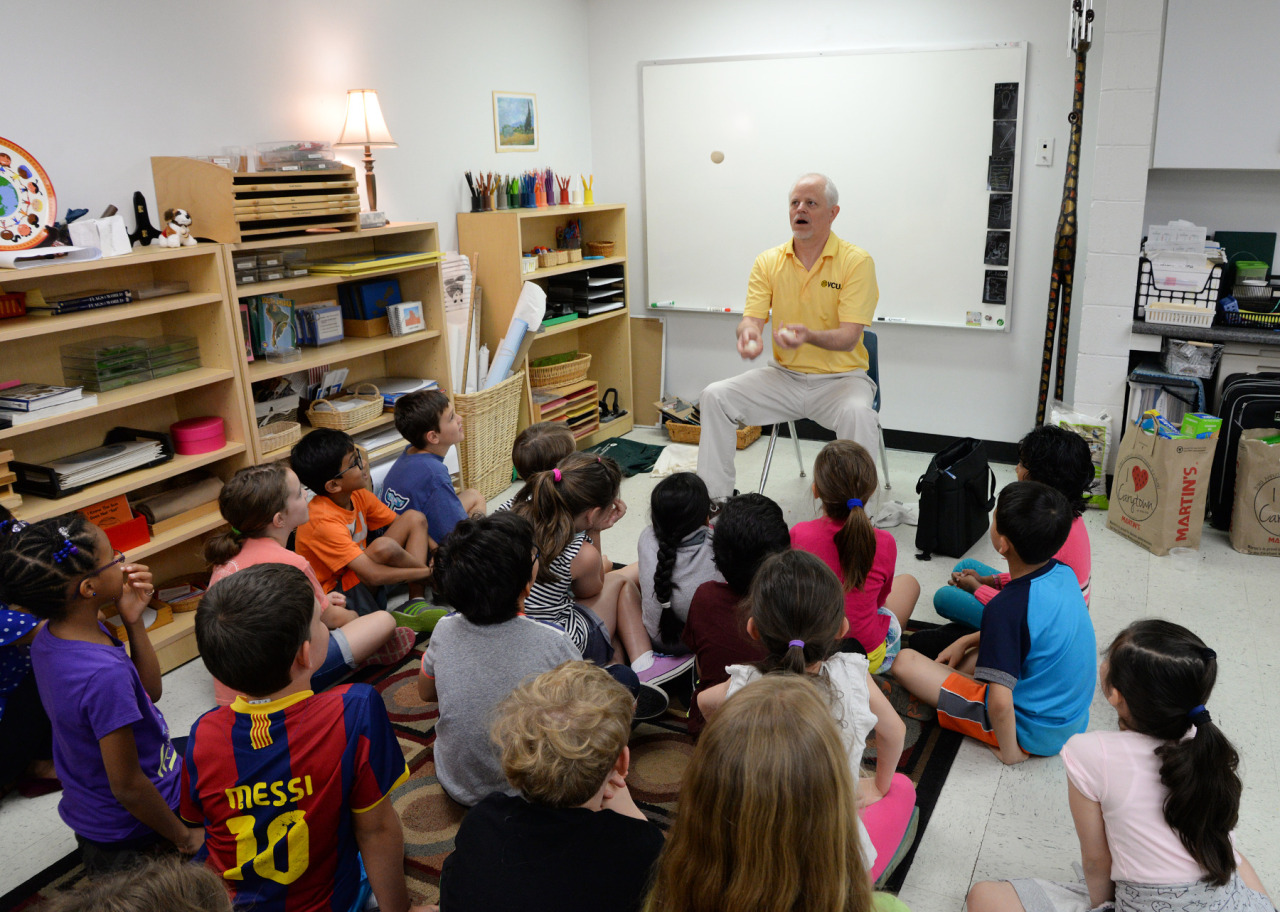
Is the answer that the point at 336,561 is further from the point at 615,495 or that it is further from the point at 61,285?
the point at 61,285

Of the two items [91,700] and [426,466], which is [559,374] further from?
[91,700]

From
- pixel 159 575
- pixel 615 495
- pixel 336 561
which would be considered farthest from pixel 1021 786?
pixel 159 575

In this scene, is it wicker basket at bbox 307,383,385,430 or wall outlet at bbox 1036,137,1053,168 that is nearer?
wicker basket at bbox 307,383,385,430

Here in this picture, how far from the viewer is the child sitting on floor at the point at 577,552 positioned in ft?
8.09

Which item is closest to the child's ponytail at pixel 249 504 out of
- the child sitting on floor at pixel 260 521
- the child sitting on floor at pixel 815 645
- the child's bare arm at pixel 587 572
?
the child sitting on floor at pixel 260 521

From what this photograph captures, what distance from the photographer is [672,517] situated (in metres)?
2.36

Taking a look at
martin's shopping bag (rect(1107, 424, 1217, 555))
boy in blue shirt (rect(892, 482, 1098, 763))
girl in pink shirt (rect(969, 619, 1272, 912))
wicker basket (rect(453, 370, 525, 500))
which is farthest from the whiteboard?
girl in pink shirt (rect(969, 619, 1272, 912))

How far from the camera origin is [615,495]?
2.57 meters

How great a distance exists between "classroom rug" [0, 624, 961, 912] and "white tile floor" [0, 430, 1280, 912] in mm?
49

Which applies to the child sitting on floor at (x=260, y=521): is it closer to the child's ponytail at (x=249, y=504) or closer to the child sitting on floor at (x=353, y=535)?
the child's ponytail at (x=249, y=504)

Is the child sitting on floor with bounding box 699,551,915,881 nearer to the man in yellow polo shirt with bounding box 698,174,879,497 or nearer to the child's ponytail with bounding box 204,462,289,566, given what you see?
the child's ponytail with bounding box 204,462,289,566

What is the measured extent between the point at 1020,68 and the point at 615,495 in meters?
3.07

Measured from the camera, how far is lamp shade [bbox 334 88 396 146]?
3.67 metres

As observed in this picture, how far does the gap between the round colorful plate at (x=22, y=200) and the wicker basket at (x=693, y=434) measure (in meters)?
3.08
